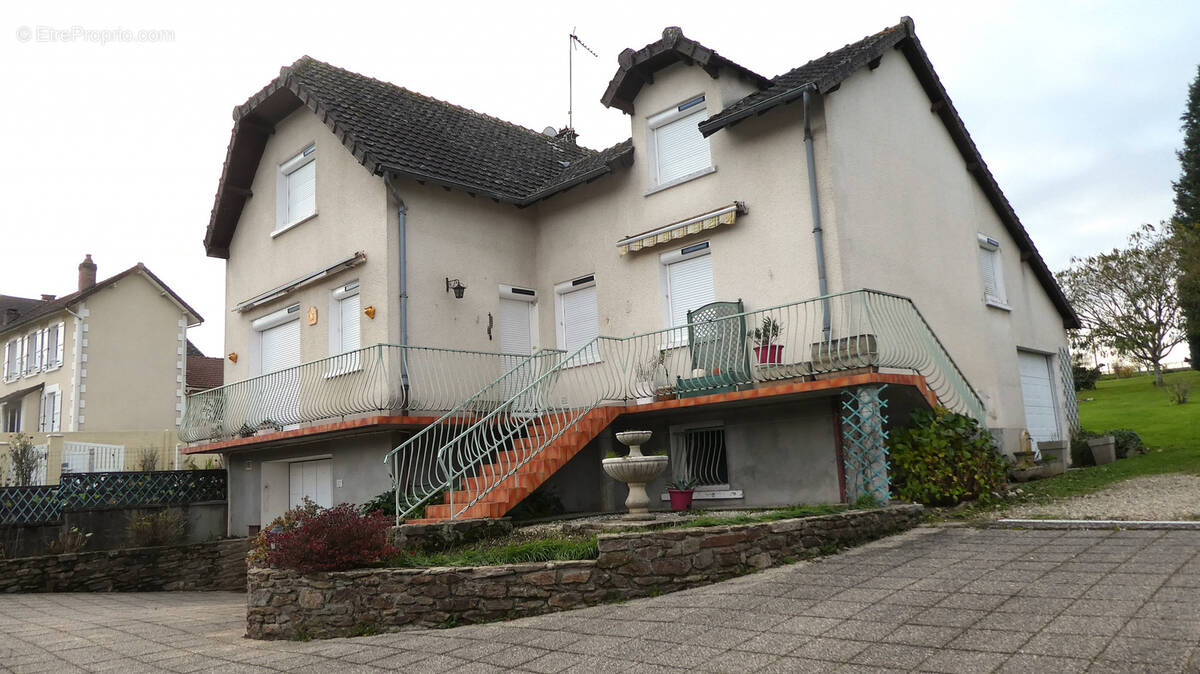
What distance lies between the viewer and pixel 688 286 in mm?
13328

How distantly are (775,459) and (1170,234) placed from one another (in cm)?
2955

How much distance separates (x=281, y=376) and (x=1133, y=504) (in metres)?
12.8

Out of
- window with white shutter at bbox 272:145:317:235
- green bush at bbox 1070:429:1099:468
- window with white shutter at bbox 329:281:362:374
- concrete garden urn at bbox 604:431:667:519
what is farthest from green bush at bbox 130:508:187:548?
green bush at bbox 1070:429:1099:468

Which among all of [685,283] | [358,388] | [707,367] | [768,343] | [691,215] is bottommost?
[707,367]

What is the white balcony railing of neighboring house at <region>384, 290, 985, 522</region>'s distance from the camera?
10.5m

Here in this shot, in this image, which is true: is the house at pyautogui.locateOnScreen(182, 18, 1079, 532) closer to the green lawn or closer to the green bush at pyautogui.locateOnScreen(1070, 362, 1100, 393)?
the green lawn

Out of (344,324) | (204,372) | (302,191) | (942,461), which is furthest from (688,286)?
(204,372)

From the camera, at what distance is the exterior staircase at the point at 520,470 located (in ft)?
34.2

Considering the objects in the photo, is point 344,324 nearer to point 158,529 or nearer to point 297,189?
point 297,189

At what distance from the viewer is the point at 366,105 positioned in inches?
608

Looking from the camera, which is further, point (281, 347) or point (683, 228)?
point (281, 347)

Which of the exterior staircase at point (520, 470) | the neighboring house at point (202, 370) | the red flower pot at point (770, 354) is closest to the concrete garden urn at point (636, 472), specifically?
the exterior staircase at point (520, 470)

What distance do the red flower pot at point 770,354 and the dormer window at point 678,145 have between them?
3.30m

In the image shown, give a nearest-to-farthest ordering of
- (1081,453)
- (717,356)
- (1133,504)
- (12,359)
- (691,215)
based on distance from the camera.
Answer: (1133,504)
(717,356)
(691,215)
(1081,453)
(12,359)
